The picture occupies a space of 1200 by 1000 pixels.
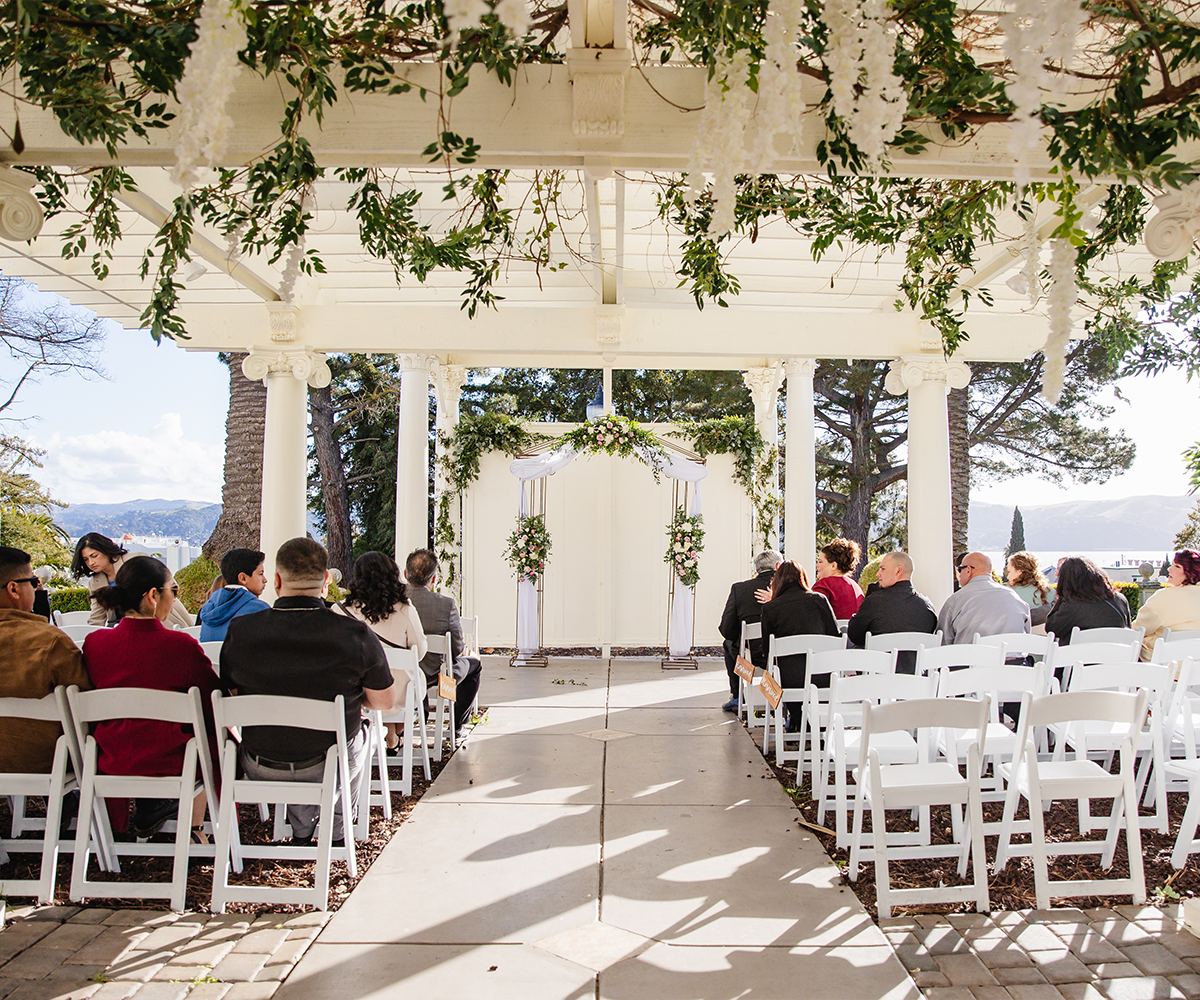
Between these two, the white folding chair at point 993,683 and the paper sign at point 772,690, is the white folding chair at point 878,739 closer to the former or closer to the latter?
the white folding chair at point 993,683

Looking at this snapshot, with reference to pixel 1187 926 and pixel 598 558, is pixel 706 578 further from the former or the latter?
pixel 1187 926

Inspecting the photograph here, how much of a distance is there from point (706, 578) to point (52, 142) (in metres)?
8.67

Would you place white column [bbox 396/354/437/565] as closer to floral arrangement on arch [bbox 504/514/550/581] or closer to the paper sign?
floral arrangement on arch [bbox 504/514/550/581]

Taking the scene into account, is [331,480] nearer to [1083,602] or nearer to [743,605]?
[743,605]

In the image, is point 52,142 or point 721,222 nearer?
point 721,222

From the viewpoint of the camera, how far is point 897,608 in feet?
18.6

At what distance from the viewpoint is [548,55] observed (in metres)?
3.20

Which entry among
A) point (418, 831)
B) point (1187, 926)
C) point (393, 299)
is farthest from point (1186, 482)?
point (393, 299)

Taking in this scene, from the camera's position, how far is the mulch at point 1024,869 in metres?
3.38

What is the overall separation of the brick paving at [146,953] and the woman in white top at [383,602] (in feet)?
6.01

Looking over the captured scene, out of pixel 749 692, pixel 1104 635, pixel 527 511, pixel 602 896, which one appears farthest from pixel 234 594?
pixel 527 511

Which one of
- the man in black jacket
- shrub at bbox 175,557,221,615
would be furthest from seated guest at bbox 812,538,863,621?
shrub at bbox 175,557,221,615

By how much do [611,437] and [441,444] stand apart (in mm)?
2296

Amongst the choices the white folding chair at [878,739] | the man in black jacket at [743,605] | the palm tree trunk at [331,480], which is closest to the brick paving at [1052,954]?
the white folding chair at [878,739]
